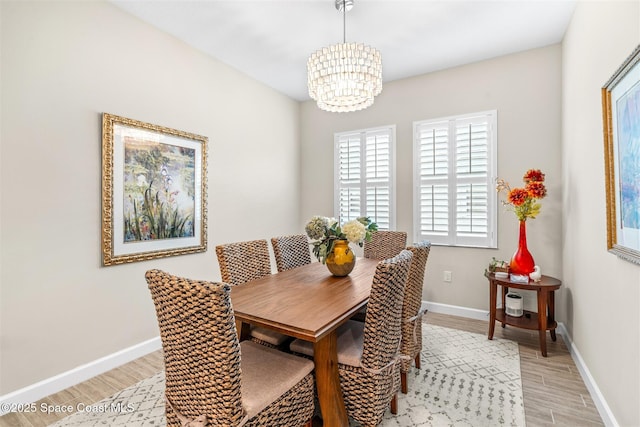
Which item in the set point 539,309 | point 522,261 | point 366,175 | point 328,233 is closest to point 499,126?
point 522,261

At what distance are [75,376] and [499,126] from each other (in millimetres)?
4349

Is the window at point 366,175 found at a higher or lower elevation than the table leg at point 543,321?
higher

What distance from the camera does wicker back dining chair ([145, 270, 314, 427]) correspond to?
115 centimetres

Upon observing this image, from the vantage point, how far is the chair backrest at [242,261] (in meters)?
2.20

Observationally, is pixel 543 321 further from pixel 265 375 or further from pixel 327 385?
pixel 265 375

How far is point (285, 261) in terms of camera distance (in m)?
2.71

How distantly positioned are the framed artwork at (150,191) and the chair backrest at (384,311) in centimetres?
208

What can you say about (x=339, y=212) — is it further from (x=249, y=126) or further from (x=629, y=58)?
(x=629, y=58)

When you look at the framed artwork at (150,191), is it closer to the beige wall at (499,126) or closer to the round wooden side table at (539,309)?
the beige wall at (499,126)

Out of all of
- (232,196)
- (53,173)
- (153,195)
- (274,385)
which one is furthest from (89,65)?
(274,385)

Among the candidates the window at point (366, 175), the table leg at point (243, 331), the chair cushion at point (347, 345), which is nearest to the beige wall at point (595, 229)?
the chair cushion at point (347, 345)

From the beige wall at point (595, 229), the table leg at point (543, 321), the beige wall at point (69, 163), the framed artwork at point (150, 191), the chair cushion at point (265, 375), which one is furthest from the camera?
the table leg at point (543, 321)

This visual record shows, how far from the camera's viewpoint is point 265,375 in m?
1.50

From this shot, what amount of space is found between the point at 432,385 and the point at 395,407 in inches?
17.9
